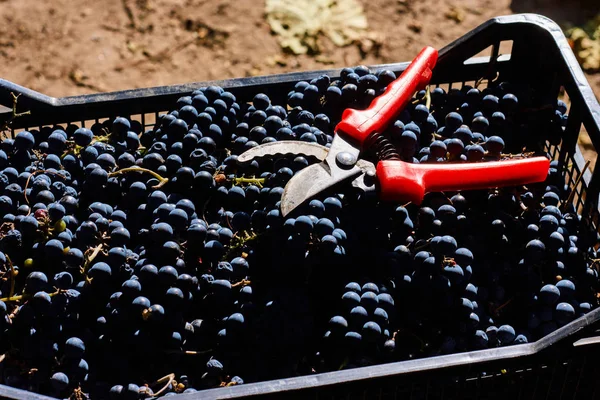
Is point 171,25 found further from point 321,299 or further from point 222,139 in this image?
point 321,299

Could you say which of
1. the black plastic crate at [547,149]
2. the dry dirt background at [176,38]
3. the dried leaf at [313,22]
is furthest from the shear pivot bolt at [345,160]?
the dried leaf at [313,22]

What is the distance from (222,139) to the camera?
137 cm

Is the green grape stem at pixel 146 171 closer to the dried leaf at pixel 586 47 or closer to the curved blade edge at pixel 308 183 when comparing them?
the curved blade edge at pixel 308 183

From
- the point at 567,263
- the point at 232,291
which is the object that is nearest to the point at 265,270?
the point at 232,291

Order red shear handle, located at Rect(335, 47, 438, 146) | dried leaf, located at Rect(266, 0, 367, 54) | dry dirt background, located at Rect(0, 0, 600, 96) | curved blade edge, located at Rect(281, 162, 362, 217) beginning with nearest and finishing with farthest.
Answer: curved blade edge, located at Rect(281, 162, 362, 217), red shear handle, located at Rect(335, 47, 438, 146), dry dirt background, located at Rect(0, 0, 600, 96), dried leaf, located at Rect(266, 0, 367, 54)

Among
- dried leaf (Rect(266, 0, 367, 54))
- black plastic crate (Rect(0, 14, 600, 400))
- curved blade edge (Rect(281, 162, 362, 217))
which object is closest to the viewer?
black plastic crate (Rect(0, 14, 600, 400))

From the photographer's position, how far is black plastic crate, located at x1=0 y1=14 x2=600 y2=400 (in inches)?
41.4

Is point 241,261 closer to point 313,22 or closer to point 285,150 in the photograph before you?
point 285,150

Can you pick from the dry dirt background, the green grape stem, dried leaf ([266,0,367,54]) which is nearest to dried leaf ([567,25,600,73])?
the dry dirt background

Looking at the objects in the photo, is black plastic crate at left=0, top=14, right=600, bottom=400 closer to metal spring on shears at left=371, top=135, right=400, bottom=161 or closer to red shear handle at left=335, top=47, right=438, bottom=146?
red shear handle at left=335, top=47, right=438, bottom=146

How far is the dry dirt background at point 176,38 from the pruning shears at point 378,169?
4.73 feet

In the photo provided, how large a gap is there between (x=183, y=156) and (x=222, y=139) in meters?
0.09

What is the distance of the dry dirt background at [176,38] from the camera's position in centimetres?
266

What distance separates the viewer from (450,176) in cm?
126
